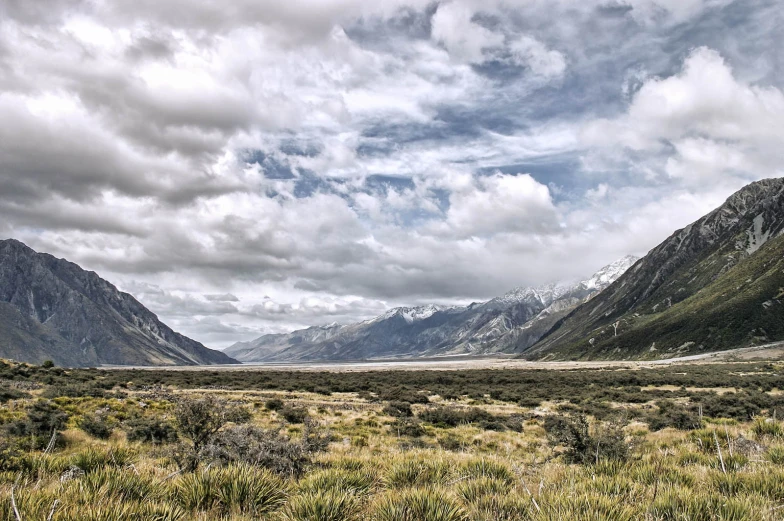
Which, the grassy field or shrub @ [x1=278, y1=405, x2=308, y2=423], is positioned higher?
the grassy field

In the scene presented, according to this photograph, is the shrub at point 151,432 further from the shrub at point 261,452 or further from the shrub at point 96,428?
the shrub at point 261,452

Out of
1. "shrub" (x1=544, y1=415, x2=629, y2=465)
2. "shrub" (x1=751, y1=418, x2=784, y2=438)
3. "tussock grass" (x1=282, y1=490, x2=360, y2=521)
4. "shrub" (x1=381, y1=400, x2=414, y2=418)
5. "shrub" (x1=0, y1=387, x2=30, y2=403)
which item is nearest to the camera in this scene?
"tussock grass" (x1=282, y1=490, x2=360, y2=521)

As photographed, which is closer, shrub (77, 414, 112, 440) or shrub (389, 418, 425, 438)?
shrub (77, 414, 112, 440)

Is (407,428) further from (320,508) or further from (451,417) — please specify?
(320,508)

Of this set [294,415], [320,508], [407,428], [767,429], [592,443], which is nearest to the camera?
[320,508]

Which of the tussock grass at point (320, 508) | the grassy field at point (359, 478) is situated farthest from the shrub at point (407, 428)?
the tussock grass at point (320, 508)

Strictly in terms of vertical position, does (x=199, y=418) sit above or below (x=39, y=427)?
above

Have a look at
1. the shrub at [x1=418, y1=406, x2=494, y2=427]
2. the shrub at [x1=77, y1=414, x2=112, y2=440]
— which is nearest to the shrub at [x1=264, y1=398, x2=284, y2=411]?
the shrub at [x1=418, y1=406, x2=494, y2=427]

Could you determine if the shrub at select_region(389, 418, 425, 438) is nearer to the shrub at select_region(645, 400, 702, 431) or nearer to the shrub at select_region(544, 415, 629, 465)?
the shrub at select_region(544, 415, 629, 465)

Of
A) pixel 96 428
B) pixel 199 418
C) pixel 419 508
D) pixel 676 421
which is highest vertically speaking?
pixel 419 508

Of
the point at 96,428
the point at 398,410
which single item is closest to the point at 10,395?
the point at 96,428

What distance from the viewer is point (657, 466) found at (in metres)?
7.79

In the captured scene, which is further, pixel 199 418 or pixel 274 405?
pixel 274 405

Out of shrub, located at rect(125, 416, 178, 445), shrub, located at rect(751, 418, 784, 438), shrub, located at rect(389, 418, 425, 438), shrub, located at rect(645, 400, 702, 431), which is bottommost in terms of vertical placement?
shrub, located at rect(389, 418, 425, 438)
